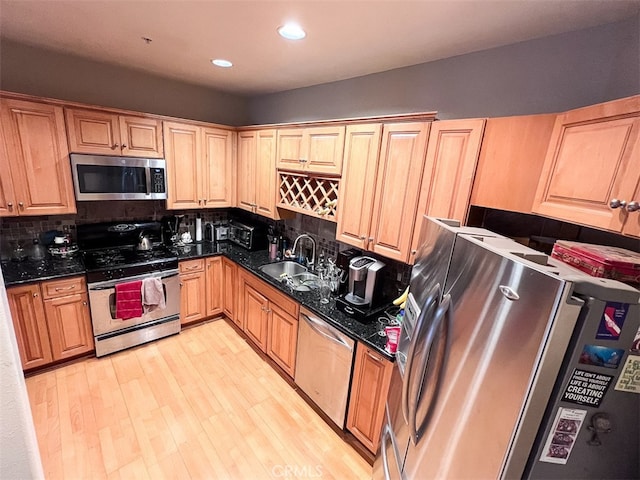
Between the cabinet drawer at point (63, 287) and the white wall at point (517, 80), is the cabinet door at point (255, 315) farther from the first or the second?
the white wall at point (517, 80)

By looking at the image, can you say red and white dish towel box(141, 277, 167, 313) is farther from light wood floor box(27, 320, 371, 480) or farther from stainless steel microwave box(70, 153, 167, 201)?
stainless steel microwave box(70, 153, 167, 201)

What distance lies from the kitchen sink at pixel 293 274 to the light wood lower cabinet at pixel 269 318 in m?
0.16

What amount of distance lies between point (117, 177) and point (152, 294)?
3.68 feet

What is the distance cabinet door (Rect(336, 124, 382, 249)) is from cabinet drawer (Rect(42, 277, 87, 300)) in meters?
2.24

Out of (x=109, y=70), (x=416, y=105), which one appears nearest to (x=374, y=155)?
(x=416, y=105)

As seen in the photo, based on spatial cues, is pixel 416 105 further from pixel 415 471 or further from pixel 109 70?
pixel 109 70

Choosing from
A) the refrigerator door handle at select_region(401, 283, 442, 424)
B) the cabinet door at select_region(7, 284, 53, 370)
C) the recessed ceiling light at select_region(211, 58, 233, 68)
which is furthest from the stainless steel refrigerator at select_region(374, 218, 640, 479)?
the cabinet door at select_region(7, 284, 53, 370)

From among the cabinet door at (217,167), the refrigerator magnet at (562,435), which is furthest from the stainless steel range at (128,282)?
the refrigerator magnet at (562,435)

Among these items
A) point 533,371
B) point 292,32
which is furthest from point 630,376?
point 292,32

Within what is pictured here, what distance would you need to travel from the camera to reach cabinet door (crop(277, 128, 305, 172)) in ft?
7.75

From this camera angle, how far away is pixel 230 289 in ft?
10.2

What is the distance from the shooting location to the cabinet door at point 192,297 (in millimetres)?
2938

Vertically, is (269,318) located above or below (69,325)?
above

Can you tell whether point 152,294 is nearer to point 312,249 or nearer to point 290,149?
point 312,249
